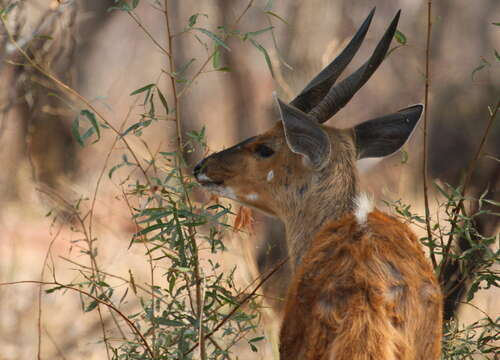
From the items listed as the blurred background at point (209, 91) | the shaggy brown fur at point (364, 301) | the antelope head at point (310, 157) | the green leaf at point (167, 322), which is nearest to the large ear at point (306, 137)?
the antelope head at point (310, 157)

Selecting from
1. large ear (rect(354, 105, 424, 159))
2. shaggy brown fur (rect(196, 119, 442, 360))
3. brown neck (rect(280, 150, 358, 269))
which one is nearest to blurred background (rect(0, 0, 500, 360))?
large ear (rect(354, 105, 424, 159))

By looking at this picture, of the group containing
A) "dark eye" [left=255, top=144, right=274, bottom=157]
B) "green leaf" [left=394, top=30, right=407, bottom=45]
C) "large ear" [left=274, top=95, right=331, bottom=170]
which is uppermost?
"green leaf" [left=394, top=30, right=407, bottom=45]

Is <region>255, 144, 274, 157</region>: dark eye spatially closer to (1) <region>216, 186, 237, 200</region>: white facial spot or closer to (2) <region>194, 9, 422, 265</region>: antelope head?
(2) <region>194, 9, 422, 265</region>: antelope head

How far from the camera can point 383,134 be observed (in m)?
3.46

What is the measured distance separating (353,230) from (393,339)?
0.48 meters

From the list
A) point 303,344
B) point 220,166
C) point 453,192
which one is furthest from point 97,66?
point 303,344

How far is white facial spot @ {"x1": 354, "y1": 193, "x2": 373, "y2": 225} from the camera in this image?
2.63 meters

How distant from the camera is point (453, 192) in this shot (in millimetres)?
3125

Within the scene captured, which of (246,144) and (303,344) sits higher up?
(246,144)

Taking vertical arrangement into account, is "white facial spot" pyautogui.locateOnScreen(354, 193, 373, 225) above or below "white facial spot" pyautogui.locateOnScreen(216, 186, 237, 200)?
below

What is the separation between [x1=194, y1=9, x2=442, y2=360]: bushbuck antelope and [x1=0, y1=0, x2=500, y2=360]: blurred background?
10.6 ft

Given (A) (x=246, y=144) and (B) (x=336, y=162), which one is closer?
(B) (x=336, y=162)

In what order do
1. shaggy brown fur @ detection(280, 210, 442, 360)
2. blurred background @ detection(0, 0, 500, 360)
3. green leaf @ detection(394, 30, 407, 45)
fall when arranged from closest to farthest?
shaggy brown fur @ detection(280, 210, 442, 360)
green leaf @ detection(394, 30, 407, 45)
blurred background @ detection(0, 0, 500, 360)

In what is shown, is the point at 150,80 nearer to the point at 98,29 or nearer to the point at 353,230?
the point at 98,29
